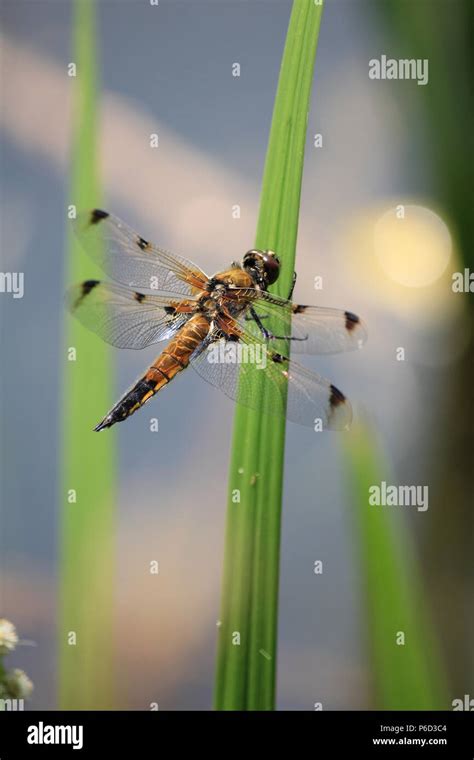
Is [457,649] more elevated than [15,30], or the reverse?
[15,30]

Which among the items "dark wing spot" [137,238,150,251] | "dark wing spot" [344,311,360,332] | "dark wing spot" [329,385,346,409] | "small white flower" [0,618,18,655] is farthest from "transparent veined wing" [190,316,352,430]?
"small white flower" [0,618,18,655]

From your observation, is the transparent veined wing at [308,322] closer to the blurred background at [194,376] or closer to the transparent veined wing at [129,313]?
the transparent veined wing at [129,313]

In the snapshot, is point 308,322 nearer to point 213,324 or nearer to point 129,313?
point 213,324

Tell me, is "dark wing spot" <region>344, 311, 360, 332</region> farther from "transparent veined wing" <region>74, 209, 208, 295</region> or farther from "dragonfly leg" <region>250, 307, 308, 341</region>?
"transparent veined wing" <region>74, 209, 208, 295</region>

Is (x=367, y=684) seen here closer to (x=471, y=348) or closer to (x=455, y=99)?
(x=471, y=348)
